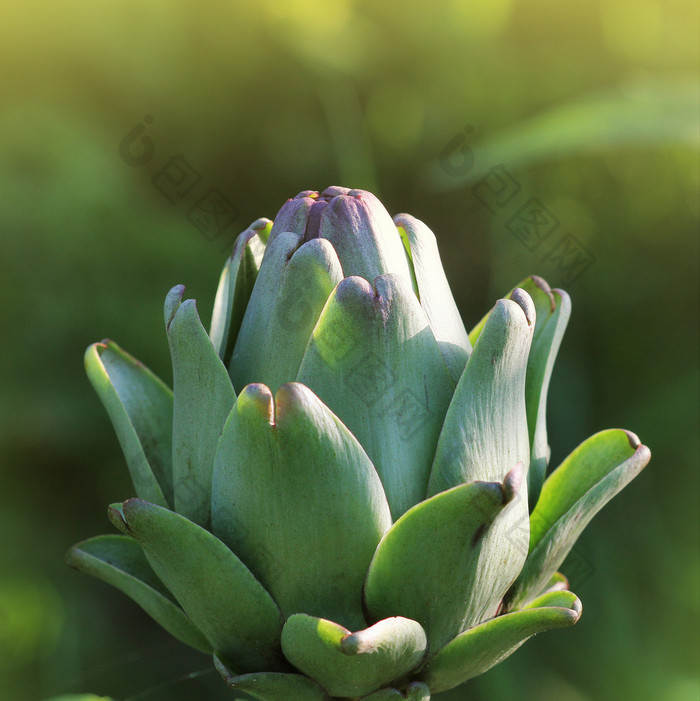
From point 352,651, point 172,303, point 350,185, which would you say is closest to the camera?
point 352,651

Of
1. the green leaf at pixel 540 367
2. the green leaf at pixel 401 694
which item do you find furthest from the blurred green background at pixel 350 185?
the green leaf at pixel 401 694

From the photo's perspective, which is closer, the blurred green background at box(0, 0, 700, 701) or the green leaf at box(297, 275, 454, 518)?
the green leaf at box(297, 275, 454, 518)

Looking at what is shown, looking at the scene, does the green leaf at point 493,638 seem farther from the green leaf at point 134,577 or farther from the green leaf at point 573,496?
the green leaf at point 134,577

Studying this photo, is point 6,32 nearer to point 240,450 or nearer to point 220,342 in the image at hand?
point 220,342

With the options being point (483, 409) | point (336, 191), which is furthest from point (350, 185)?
point (483, 409)

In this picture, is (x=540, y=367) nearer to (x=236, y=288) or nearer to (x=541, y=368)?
(x=541, y=368)

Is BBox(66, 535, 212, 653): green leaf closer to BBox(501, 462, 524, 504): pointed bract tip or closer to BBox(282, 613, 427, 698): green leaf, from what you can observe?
BBox(282, 613, 427, 698): green leaf

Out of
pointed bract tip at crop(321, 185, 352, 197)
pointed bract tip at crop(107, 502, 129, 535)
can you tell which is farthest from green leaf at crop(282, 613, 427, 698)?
pointed bract tip at crop(321, 185, 352, 197)
